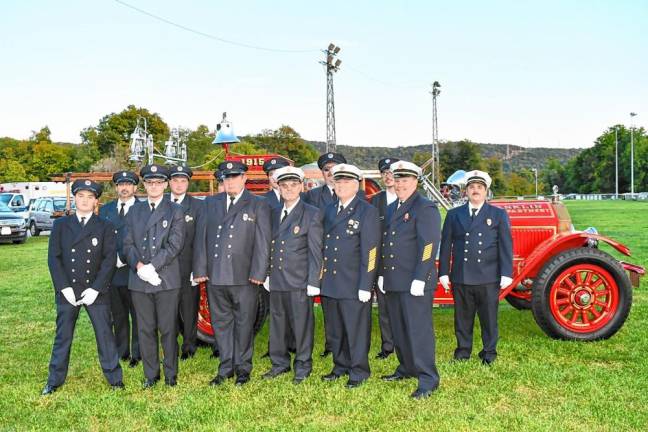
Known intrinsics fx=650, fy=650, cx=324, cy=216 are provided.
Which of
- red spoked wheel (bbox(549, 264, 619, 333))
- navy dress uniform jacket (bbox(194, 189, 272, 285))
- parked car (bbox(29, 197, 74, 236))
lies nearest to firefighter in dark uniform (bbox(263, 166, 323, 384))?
navy dress uniform jacket (bbox(194, 189, 272, 285))

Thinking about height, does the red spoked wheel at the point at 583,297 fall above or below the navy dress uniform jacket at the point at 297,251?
below

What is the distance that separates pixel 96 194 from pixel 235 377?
1.80 meters

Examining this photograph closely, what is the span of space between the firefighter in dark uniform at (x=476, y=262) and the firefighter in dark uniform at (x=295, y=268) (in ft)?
3.81

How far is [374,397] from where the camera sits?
4.56m

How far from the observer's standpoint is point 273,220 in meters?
5.23

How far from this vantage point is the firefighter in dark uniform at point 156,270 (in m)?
4.89

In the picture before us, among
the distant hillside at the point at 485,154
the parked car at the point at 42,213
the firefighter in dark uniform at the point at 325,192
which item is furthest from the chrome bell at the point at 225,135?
the distant hillside at the point at 485,154

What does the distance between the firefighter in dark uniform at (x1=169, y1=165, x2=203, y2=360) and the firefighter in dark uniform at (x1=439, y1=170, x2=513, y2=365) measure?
2115 mm

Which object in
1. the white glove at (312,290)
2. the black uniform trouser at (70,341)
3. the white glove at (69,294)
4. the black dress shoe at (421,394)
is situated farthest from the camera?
the white glove at (312,290)

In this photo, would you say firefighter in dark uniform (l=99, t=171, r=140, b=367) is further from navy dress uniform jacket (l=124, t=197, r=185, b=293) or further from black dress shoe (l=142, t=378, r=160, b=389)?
black dress shoe (l=142, t=378, r=160, b=389)

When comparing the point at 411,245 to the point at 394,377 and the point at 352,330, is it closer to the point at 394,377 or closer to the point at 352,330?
the point at 352,330

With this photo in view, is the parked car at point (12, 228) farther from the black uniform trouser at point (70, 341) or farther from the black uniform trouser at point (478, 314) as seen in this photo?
the black uniform trouser at point (478, 314)

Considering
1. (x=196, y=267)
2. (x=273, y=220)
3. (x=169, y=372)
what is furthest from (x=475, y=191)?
(x=169, y=372)

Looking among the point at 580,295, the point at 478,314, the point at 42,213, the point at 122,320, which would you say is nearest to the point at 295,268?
the point at 478,314
